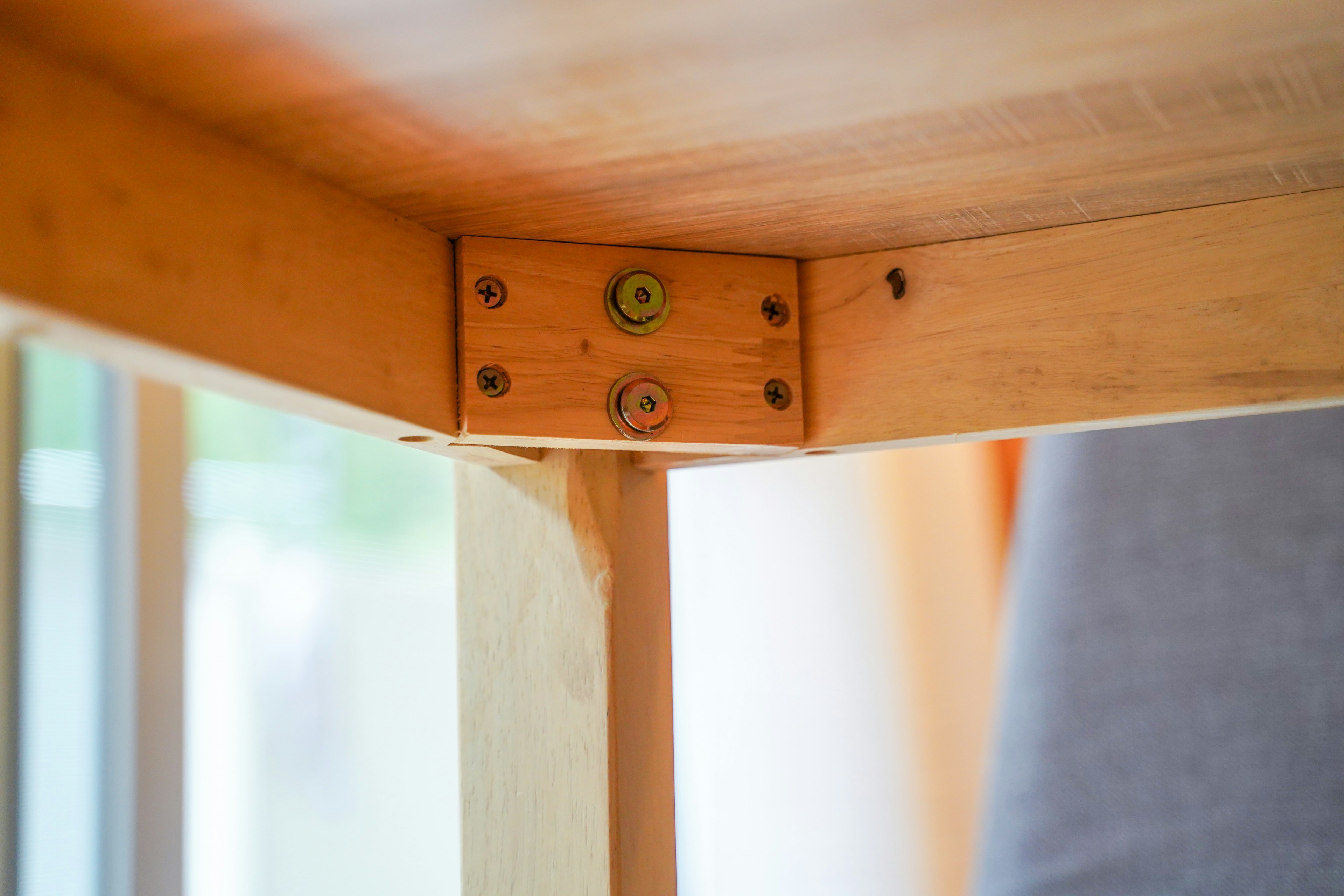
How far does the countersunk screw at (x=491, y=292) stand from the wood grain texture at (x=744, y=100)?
0.9 inches

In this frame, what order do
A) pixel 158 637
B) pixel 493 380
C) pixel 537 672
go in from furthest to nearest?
pixel 158 637 → pixel 537 672 → pixel 493 380

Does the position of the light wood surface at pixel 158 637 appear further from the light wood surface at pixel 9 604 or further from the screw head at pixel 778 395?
the screw head at pixel 778 395

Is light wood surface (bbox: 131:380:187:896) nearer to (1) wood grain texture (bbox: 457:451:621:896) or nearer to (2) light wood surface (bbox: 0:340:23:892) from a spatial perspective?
(2) light wood surface (bbox: 0:340:23:892)

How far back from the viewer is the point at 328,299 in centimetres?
47

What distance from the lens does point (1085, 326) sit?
0.57 metres

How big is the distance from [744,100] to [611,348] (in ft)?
0.62

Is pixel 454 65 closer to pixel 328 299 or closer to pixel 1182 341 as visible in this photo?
pixel 328 299

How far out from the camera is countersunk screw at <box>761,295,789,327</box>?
2.04 ft

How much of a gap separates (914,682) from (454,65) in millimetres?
1603

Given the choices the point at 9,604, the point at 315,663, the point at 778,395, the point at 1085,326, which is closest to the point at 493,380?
the point at 778,395

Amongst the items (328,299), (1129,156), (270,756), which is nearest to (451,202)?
(328,299)

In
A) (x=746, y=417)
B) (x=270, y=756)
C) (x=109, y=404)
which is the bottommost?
(x=270, y=756)

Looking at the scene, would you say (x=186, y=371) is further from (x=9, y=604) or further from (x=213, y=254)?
(x=9, y=604)

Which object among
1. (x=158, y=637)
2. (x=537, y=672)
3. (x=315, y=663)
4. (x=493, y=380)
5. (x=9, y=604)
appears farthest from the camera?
(x=315, y=663)
